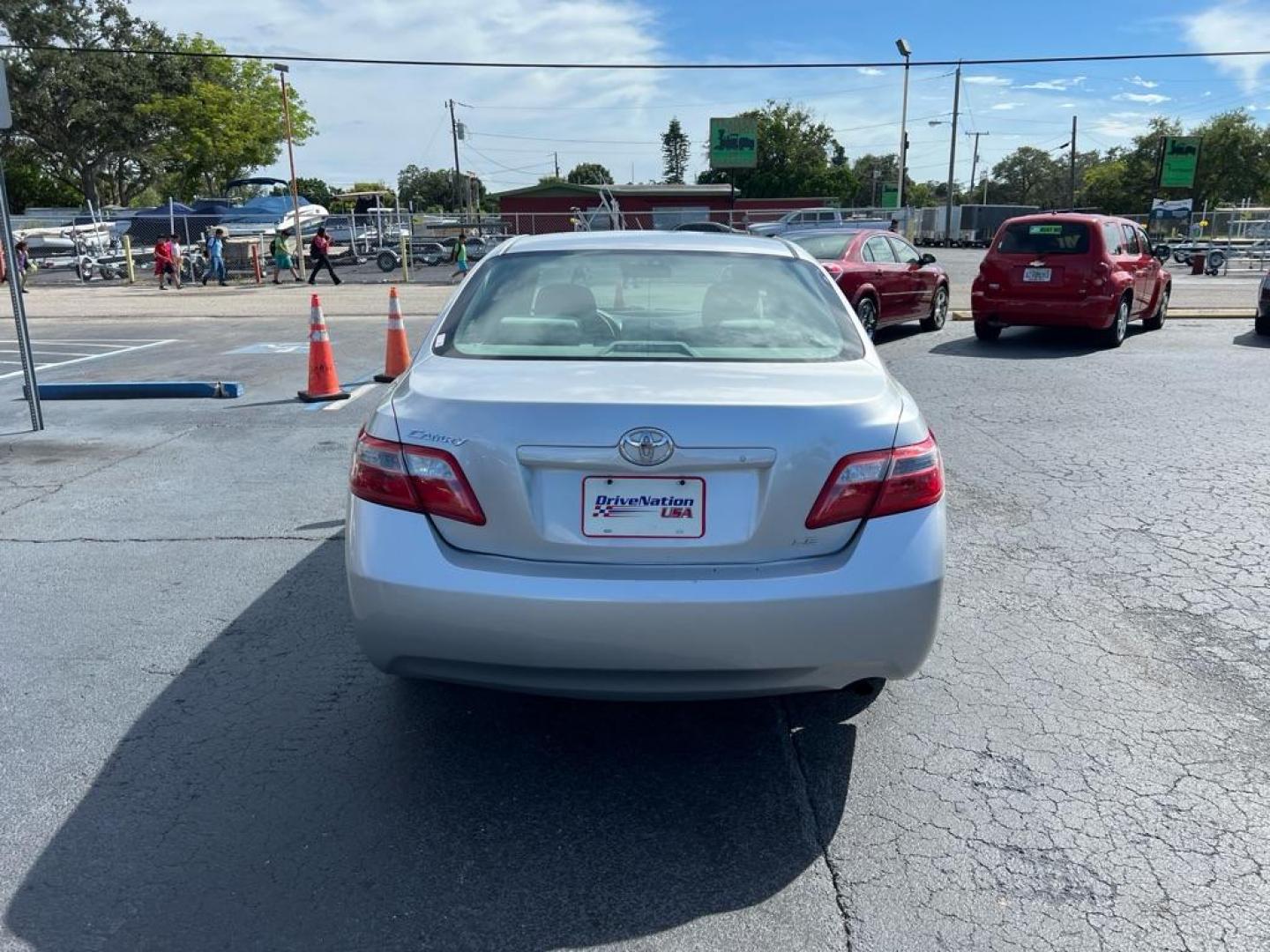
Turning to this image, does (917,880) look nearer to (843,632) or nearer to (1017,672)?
(843,632)

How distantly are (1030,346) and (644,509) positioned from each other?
37.3 ft

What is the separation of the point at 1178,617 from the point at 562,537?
2.98 meters

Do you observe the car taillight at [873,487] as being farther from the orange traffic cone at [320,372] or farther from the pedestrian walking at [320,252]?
the pedestrian walking at [320,252]

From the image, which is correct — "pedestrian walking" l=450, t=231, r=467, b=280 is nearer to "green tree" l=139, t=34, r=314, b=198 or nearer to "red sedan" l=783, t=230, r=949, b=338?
"red sedan" l=783, t=230, r=949, b=338

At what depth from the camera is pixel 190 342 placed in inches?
579

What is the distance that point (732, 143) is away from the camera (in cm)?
7019

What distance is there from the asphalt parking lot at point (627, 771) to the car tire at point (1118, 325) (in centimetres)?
714

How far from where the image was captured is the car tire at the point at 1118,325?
12148mm

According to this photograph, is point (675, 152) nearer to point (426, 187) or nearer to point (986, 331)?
point (426, 187)

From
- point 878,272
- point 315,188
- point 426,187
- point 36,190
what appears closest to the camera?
point 878,272

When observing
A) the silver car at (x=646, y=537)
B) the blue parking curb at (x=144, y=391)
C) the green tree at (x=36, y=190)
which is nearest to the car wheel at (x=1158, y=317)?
the blue parking curb at (x=144, y=391)

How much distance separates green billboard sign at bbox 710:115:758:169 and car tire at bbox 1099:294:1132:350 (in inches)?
2376

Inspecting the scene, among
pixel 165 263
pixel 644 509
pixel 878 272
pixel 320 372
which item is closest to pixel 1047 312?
pixel 878 272

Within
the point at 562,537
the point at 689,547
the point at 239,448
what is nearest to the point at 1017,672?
the point at 689,547
